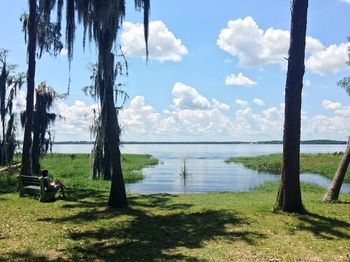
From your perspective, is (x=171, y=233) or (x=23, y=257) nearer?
(x=23, y=257)

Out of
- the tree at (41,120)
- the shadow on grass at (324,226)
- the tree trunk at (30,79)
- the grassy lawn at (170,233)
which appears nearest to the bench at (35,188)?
the grassy lawn at (170,233)

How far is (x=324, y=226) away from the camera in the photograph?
35.8 feet

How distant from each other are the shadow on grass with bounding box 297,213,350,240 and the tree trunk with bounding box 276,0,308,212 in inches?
33.2

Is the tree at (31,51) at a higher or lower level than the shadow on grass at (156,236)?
higher

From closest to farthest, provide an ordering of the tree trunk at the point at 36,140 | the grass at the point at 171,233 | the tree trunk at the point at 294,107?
the grass at the point at 171,233
the tree trunk at the point at 294,107
the tree trunk at the point at 36,140

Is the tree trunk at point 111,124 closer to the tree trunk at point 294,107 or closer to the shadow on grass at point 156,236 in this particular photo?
the shadow on grass at point 156,236

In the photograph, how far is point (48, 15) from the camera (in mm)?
19062

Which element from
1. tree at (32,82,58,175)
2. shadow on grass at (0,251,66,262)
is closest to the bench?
shadow on grass at (0,251,66,262)

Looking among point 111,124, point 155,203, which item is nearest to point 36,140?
point 155,203

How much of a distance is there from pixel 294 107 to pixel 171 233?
5.22 metres

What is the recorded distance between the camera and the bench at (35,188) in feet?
51.4

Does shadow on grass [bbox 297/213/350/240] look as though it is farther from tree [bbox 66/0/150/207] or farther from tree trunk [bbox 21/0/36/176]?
tree trunk [bbox 21/0/36/176]

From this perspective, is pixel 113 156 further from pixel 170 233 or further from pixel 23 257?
pixel 23 257

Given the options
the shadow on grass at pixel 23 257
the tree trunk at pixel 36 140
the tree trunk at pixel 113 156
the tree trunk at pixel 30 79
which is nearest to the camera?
the shadow on grass at pixel 23 257
